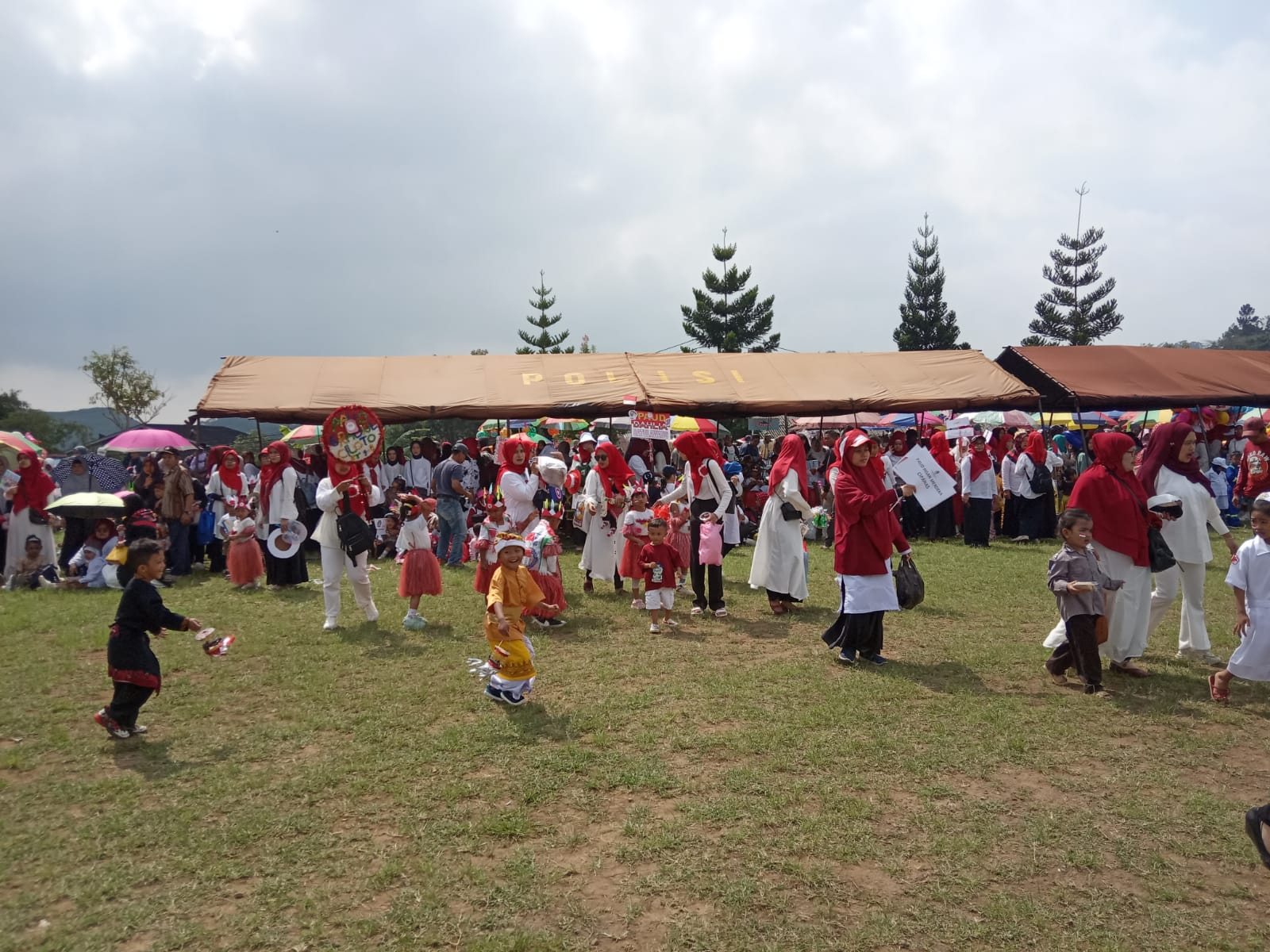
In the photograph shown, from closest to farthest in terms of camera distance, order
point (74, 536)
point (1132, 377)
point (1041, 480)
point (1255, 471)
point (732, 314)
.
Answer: point (1255, 471)
point (74, 536)
point (1041, 480)
point (1132, 377)
point (732, 314)

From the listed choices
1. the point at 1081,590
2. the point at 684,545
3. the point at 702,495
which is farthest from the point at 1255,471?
the point at 684,545

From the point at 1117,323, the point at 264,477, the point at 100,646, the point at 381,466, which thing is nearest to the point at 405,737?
the point at 100,646

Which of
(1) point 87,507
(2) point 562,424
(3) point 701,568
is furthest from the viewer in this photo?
(2) point 562,424

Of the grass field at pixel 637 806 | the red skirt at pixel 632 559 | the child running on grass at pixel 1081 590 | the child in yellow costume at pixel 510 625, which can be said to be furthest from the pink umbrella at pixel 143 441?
the child running on grass at pixel 1081 590

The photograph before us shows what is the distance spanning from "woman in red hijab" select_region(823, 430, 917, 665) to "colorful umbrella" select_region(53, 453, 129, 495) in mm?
11525

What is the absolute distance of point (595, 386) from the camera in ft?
55.0

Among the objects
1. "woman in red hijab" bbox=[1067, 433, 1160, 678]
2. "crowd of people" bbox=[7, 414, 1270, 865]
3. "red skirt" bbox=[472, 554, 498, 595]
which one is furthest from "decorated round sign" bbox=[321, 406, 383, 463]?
"woman in red hijab" bbox=[1067, 433, 1160, 678]

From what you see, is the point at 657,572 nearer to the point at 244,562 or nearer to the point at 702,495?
the point at 702,495

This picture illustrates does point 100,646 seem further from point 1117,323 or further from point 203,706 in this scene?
point 1117,323

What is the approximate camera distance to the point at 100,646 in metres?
7.58

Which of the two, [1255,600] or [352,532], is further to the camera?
[352,532]

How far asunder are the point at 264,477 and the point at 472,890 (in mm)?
8071

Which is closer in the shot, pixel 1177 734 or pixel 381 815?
pixel 381 815

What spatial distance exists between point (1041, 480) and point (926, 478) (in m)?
9.37
